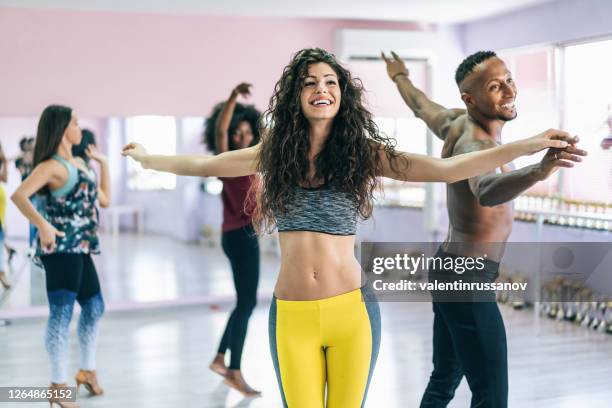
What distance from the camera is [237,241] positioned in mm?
3803

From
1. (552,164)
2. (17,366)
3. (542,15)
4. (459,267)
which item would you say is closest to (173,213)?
(17,366)

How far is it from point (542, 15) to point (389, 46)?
1273 mm

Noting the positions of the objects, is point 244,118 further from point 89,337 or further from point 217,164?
point 217,164

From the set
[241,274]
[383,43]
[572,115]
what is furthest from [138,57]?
[572,115]

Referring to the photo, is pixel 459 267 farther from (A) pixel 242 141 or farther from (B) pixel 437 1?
(B) pixel 437 1

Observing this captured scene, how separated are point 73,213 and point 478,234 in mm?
2001

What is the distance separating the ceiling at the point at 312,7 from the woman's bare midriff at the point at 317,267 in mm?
3852

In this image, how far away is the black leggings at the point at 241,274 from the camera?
3801 mm

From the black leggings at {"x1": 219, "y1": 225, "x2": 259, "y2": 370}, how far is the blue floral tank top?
684 mm

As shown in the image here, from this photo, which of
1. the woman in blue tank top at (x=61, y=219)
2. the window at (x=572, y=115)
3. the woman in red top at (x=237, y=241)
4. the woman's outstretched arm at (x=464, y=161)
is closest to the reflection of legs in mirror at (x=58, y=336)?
the woman in blue tank top at (x=61, y=219)

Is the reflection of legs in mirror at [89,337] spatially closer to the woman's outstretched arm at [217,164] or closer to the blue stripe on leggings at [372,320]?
the woman's outstretched arm at [217,164]

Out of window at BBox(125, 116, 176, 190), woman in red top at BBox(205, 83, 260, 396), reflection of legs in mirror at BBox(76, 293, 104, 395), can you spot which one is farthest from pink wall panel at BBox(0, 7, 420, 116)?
reflection of legs in mirror at BBox(76, 293, 104, 395)

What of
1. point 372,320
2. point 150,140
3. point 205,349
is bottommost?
point 205,349

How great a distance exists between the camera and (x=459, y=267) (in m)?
2.42
